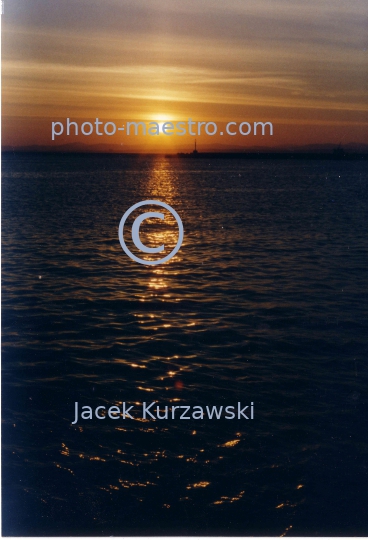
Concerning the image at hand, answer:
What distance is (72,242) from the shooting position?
54.3 ft

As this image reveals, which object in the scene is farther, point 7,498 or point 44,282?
point 44,282

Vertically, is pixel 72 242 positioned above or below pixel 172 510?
above

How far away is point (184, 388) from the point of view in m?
7.64

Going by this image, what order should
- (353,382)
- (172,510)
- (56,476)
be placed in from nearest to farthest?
(172,510)
(56,476)
(353,382)

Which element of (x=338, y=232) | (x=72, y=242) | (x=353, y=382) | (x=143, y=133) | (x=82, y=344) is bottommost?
(x=353, y=382)

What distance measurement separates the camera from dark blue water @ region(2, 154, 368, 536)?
5.79 m

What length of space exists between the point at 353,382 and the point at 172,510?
3.53 m

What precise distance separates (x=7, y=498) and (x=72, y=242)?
36.7ft

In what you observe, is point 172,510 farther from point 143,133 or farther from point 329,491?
point 143,133

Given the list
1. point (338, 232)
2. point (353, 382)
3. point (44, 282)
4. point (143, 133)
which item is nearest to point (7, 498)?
point (143, 133)

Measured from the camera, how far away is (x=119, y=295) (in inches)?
455

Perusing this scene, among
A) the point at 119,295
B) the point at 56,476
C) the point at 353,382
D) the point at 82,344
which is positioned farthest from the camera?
the point at 119,295

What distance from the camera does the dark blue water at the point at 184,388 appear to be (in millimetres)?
5789

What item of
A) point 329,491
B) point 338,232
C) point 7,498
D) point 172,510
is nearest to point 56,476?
point 7,498
